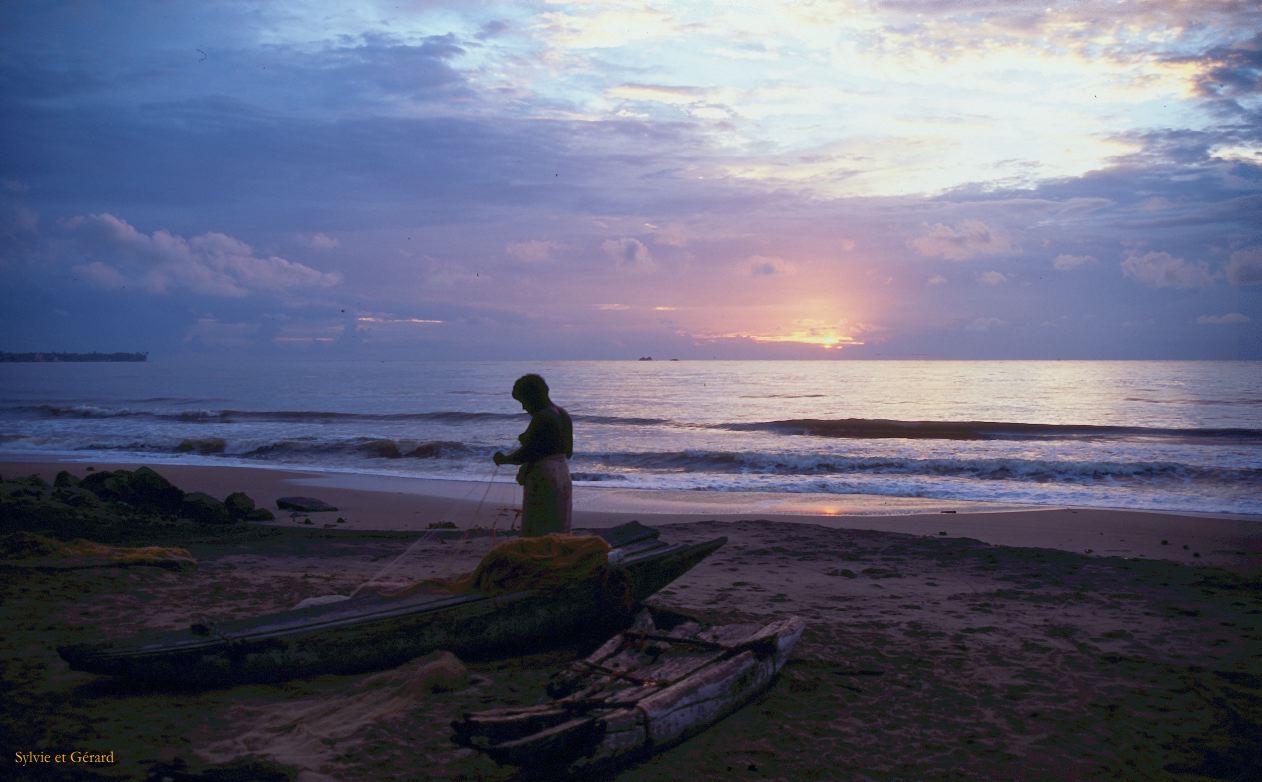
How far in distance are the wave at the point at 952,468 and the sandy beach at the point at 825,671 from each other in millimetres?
8313

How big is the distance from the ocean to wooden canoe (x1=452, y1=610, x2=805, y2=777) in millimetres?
2871

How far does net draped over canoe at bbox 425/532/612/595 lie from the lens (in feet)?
19.8

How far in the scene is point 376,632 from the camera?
17.9 feet

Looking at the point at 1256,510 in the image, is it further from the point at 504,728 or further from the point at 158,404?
the point at 158,404

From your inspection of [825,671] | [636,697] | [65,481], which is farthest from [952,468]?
[65,481]

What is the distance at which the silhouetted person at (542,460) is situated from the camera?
643 cm

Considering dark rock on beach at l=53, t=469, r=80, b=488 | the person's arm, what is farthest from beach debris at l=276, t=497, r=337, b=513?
the person's arm

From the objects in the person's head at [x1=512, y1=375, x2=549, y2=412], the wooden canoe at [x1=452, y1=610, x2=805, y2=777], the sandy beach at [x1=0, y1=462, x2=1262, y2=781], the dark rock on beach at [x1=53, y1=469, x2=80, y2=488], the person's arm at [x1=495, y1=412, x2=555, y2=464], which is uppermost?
the person's head at [x1=512, y1=375, x2=549, y2=412]

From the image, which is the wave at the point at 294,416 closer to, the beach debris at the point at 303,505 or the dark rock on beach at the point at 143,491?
the beach debris at the point at 303,505

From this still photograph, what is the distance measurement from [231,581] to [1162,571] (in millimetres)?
10062

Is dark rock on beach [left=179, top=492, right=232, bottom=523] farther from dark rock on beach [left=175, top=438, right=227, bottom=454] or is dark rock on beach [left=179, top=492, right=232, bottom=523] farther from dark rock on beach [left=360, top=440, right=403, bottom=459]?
dark rock on beach [left=175, top=438, right=227, bottom=454]

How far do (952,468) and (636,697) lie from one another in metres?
18.0

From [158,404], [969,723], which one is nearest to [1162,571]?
[969,723]

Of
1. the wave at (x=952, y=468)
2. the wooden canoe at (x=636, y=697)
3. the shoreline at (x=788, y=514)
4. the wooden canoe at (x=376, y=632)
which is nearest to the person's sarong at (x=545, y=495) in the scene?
the wooden canoe at (x=376, y=632)
